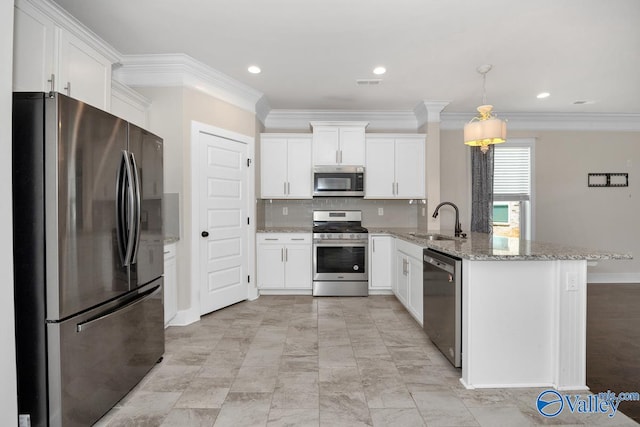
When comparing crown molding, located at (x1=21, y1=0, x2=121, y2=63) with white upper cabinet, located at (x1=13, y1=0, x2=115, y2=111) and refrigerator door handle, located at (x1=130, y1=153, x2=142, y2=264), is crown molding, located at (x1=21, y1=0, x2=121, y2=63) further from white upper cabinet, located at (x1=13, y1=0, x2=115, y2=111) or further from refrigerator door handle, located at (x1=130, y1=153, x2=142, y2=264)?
refrigerator door handle, located at (x1=130, y1=153, x2=142, y2=264)

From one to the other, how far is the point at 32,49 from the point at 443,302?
3.16 m

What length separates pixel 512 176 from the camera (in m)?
5.27

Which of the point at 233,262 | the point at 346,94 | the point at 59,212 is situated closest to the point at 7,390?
the point at 59,212

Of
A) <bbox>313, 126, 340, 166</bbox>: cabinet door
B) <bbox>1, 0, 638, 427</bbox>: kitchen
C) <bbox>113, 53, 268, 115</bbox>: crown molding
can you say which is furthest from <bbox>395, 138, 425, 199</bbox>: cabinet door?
A: <bbox>113, 53, 268, 115</bbox>: crown molding

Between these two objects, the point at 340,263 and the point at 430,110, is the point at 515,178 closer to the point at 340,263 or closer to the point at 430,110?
the point at 430,110

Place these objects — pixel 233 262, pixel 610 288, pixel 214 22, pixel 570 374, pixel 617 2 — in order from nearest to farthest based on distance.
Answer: pixel 570 374
pixel 617 2
pixel 214 22
pixel 233 262
pixel 610 288

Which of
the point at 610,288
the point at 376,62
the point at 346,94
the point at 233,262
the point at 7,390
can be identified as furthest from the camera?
the point at 610,288

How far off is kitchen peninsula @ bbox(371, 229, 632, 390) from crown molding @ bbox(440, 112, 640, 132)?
3.50 metres

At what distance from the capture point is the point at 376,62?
334 cm

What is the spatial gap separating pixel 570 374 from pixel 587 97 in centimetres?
390

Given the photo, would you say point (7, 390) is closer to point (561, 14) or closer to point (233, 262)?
point (233, 262)

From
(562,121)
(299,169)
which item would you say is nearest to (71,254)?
(299,169)

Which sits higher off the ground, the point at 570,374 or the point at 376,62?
the point at 376,62

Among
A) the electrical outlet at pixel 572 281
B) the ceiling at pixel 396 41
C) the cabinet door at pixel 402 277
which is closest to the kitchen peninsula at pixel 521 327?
the electrical outlet at pixel 572 281
